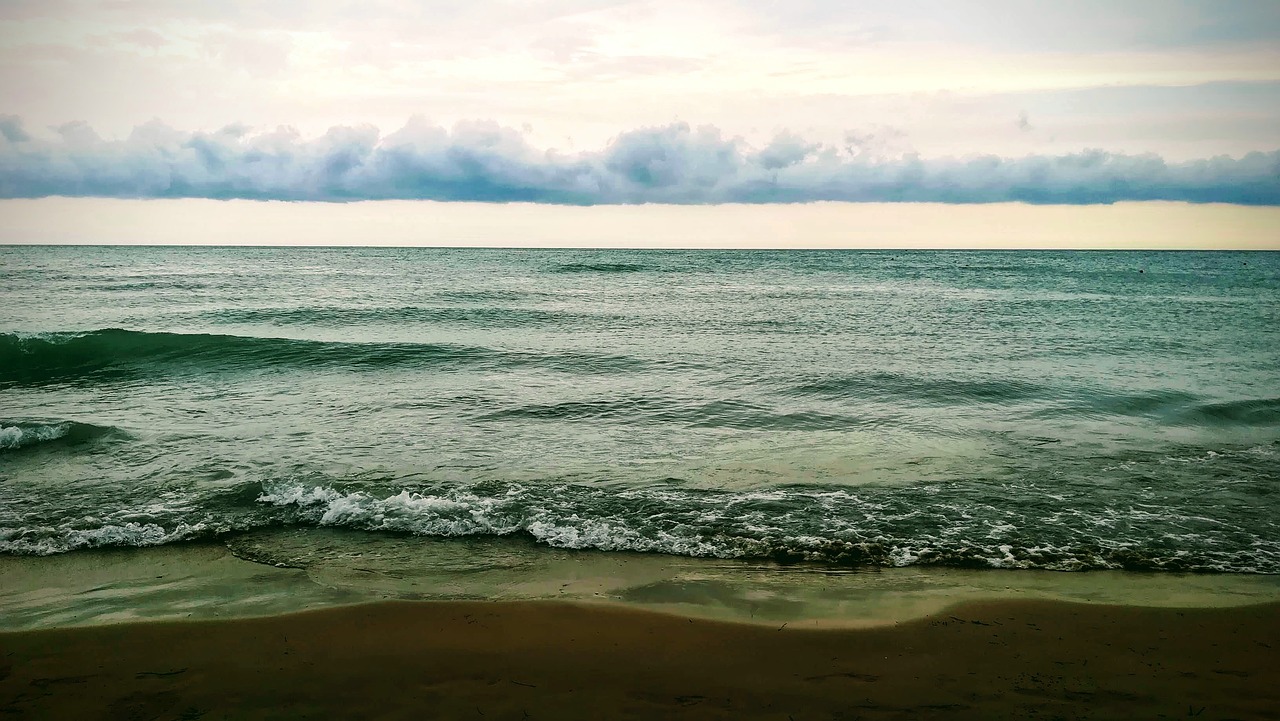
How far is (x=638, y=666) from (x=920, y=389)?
41.6 feet

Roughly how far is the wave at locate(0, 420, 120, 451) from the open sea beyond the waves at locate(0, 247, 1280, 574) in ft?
0.17

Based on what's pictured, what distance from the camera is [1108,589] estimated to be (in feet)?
21.6

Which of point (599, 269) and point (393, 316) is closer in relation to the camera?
point (393, 316)

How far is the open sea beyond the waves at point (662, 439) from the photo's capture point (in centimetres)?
786

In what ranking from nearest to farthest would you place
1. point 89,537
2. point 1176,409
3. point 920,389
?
point 89,537
point 1176,409
point 920,389

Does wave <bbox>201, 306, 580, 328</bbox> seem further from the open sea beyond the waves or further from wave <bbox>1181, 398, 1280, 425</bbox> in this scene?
wave <bbox>1181, 398, 1280, 425</bbox>

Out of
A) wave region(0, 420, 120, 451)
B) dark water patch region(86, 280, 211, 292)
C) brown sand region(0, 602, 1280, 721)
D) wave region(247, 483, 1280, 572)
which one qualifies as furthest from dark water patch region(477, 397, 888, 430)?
dark water patch region(86, 280, 211, 292)

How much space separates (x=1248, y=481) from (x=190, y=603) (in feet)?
41.7

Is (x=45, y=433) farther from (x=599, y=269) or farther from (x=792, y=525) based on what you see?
(x=599, y=269)

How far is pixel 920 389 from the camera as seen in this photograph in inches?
631

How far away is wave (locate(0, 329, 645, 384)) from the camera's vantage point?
1833 centimetres

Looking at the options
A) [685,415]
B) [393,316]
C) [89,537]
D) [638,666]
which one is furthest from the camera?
[393,316]

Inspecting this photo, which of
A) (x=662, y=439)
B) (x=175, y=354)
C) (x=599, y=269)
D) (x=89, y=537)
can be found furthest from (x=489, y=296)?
(x=89, y=537)

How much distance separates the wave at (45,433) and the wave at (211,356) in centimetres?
623
